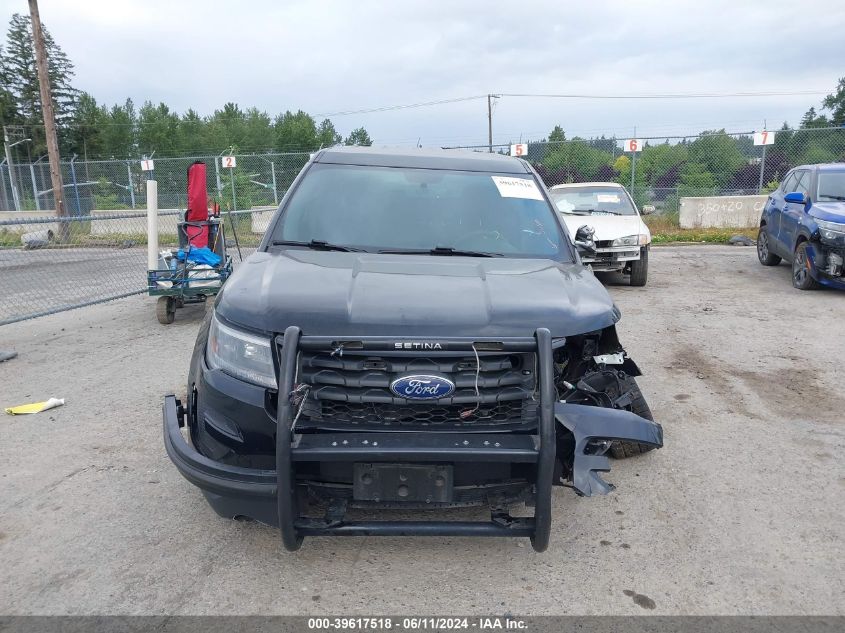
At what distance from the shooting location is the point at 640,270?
10219mm

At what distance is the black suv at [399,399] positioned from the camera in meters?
2.50

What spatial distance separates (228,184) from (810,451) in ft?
70.7

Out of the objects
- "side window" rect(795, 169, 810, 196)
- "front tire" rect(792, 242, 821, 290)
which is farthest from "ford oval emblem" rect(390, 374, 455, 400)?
"side window" rect(795, 169, 810, 196)

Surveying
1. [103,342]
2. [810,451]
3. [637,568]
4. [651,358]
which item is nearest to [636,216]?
[651,358]

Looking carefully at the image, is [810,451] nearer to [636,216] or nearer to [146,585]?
[146,585]

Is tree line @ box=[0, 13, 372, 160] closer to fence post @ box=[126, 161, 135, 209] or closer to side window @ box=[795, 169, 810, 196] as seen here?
fence post @ box=[126, 161, 135, 209]

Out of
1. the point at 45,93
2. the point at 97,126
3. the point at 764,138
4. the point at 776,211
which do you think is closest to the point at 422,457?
the point at 776,211

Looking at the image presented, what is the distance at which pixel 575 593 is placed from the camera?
2.75 m

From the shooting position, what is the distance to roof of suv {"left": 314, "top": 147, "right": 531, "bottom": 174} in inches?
172

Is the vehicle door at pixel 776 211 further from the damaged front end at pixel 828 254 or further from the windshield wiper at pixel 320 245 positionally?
the windshield wiper at pixel 320 245

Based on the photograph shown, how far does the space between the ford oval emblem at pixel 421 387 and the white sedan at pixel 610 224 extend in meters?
6.96

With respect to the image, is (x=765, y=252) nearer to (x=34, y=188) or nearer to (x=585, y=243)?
(x=585, y=243)

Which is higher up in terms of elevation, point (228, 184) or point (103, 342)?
point (228, 184)

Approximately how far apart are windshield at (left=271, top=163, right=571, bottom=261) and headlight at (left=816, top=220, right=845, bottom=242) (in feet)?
20.5
